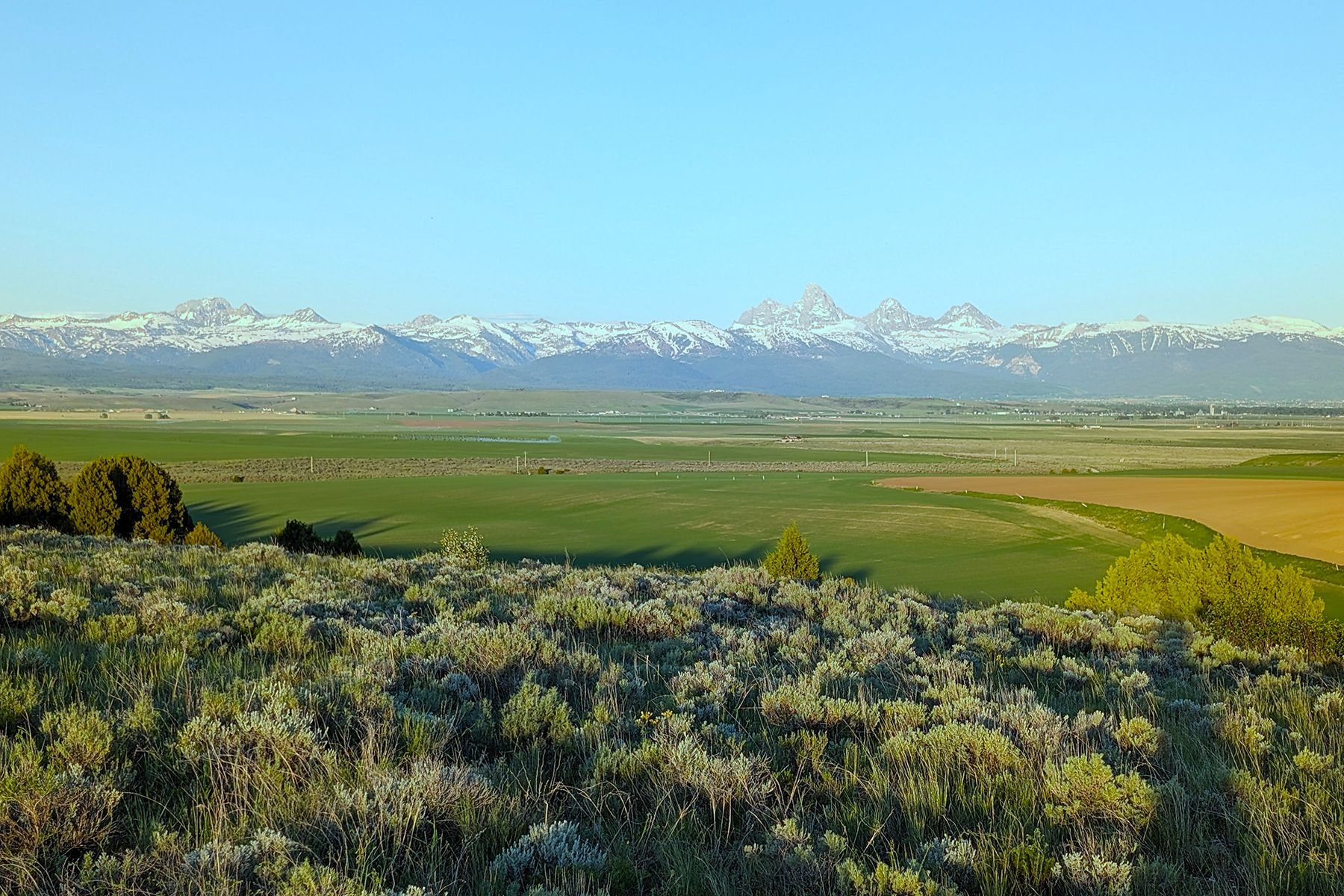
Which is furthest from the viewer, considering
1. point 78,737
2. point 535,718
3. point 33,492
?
point 33,492

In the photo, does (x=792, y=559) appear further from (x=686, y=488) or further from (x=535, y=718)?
(x=686, y=488)

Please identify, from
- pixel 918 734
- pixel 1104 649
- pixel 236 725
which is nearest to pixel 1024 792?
pixel 918 734

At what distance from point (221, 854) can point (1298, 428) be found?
209060 mm

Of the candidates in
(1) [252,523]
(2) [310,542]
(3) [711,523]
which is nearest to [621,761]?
(2) [310,542]

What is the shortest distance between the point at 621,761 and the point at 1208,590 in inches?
749

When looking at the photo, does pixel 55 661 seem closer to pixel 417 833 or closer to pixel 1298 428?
pixel 417 833

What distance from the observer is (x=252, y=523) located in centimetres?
4619

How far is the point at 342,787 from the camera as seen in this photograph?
424cm

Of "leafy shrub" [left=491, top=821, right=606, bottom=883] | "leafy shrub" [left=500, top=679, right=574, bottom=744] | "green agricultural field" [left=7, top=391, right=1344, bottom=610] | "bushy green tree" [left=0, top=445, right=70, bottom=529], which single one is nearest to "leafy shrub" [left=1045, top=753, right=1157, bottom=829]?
"leafy shrub" [left=491, top=821, right=606, bottom=883]

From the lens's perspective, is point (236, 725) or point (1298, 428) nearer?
point (236, 725)

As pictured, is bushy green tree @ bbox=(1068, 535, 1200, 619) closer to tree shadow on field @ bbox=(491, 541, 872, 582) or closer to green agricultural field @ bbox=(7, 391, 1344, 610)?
green agricultural field @ bbox=(7, 391, 1344, 610)

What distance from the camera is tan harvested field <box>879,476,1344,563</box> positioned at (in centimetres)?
4047

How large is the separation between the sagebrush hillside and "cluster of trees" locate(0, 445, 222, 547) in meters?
25.1

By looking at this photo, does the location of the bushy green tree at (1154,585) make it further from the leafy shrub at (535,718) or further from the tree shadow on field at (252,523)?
the tree shadow on field at (252,523)
